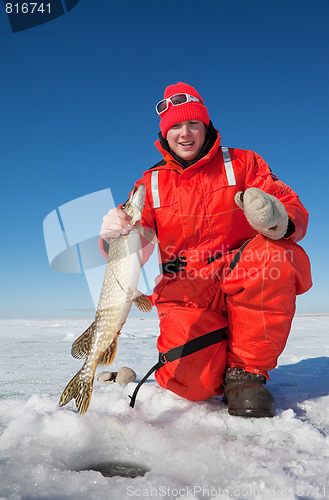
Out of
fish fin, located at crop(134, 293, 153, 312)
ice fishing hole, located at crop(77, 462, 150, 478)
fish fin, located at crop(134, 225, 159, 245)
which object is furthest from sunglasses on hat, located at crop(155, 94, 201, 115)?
ice fishing hole, located at crop(77, 462, 150, 478)

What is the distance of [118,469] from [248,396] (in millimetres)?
1117

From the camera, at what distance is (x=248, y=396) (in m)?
2.50

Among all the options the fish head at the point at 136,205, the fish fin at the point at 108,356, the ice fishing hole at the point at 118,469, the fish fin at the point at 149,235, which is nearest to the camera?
the ice fishing hole at the point at 118,469

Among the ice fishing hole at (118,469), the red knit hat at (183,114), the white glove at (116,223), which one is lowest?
the ice fishing hole at (118,469)

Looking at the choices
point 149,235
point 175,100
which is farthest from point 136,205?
point 175,100

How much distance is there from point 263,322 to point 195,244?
41.3 inches

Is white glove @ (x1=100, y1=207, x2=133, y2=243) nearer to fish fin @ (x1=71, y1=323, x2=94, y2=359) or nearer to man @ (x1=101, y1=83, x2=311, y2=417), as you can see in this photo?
man @ (x1=101, y1=83, x2=311, y2=417)

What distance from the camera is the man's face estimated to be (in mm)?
3598

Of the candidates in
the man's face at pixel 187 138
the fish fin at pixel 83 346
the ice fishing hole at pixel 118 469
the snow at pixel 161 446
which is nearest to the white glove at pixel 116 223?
the fish fin at pixel 83 346

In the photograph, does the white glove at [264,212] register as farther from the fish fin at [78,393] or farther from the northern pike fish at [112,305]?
the fish fin at [78,393]

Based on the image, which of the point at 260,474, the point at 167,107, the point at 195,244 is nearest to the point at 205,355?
the point at 195,244

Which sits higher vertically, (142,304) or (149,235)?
(149,235)

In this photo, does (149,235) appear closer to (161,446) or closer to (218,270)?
(218,270)

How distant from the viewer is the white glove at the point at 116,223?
2828mm
